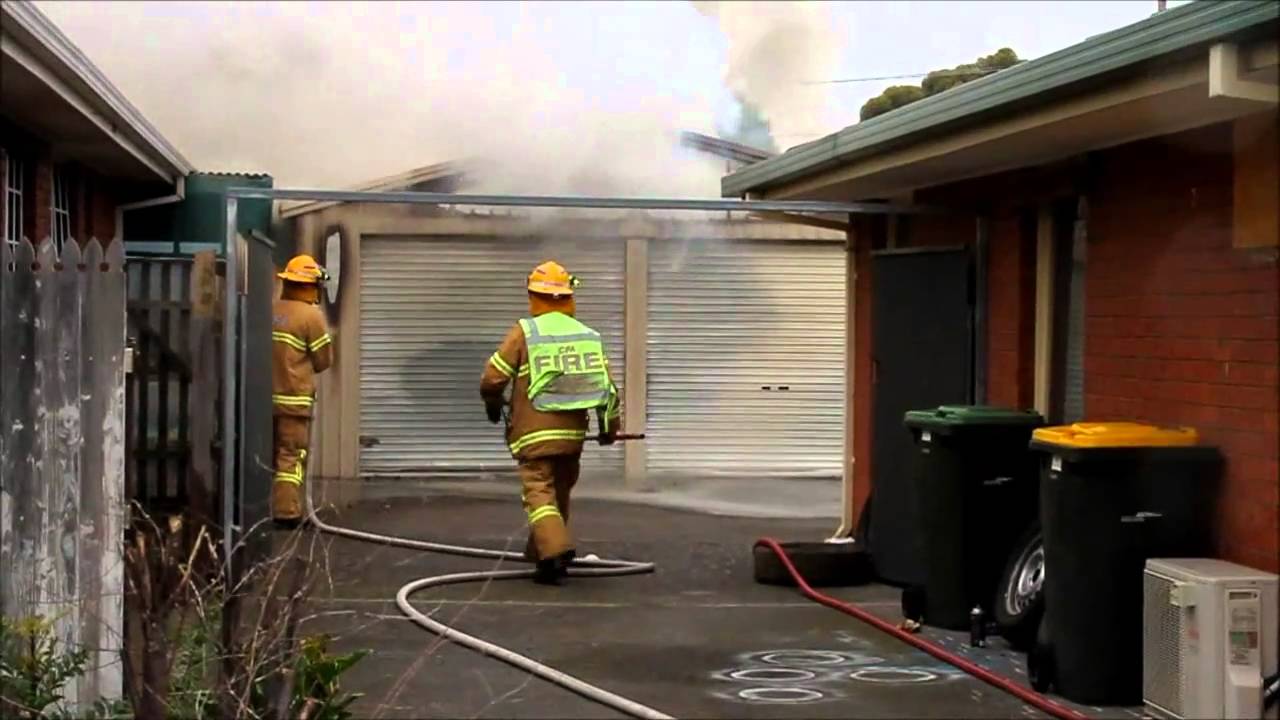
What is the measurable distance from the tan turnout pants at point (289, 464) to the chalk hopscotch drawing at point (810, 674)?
12.8 ft

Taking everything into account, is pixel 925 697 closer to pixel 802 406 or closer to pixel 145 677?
pixel 145 677

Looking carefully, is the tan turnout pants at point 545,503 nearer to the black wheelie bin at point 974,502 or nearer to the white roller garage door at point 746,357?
the black wheelie bin at point 974,502

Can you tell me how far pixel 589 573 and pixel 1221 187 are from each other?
4.47 m

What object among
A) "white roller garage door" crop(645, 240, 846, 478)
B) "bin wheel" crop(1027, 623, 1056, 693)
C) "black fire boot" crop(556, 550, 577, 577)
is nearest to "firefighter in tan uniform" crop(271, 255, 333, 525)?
"black fire boot" crop(556, 550, 577, 577)

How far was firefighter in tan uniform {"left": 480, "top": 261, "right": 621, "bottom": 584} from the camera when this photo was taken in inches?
345

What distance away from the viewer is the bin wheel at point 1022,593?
6.74 m

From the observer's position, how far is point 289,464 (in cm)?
985

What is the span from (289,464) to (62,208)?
2234mm

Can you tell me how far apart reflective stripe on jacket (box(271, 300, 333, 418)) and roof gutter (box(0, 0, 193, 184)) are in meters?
1.32

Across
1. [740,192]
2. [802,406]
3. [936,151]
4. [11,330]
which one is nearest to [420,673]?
[11,330]

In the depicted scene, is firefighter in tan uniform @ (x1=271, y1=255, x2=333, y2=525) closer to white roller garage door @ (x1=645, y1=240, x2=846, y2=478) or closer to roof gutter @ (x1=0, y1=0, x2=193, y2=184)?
roof gutter @ (x1=0, y1=0, x2=193, y2=184)

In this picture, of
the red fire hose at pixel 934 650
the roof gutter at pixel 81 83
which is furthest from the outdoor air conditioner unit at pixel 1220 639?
the roof gutter at pixel 81 83

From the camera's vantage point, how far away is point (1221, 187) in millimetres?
6160

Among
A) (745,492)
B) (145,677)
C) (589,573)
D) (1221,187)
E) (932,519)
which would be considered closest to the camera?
(145,677)
